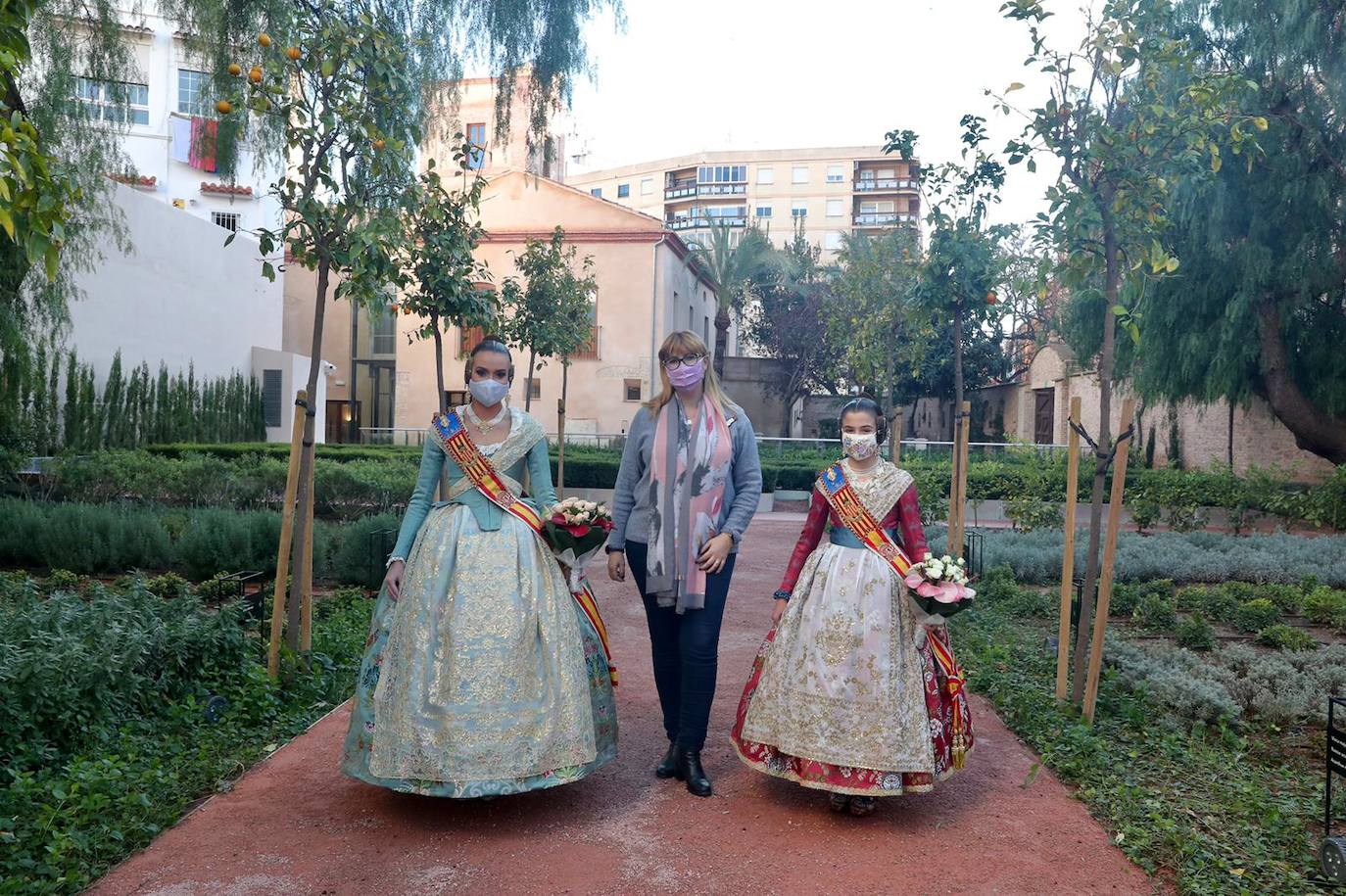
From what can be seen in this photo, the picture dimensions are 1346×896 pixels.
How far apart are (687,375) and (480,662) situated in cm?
137

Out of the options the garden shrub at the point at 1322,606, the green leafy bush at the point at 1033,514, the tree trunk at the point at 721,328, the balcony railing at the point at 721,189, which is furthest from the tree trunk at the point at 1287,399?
the balcony railing at the point at 721,189

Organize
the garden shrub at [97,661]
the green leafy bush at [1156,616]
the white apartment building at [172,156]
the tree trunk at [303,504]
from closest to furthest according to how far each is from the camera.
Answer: the garden shrub at [97,661]
the tree trunk at [303,504]
the green leafy bush at [1156,616]
the white apartment building at [172,156]

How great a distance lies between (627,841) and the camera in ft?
12.0

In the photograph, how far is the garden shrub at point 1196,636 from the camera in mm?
7316

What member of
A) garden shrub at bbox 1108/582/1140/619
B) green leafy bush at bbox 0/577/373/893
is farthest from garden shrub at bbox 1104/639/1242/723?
green leafy bush at bbox 0/577/373/893

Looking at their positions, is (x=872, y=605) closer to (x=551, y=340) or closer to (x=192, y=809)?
(x=192, y=809)

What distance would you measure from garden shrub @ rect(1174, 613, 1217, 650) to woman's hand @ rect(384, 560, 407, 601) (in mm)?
5659

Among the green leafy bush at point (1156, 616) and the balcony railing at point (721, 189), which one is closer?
the green leafy bush at point (1156, 616)

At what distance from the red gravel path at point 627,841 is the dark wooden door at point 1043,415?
24215 mm

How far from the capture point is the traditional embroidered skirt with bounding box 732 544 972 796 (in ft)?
12.7

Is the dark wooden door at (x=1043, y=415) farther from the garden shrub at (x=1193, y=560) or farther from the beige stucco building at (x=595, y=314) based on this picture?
the garden shrub at (x=1193, y=560)

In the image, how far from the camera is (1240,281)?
14.7 meters

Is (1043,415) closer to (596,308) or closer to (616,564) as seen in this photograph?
(596,308)

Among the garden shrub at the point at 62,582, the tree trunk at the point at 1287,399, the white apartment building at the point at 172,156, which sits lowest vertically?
the garden shrub at the point at 62,582
